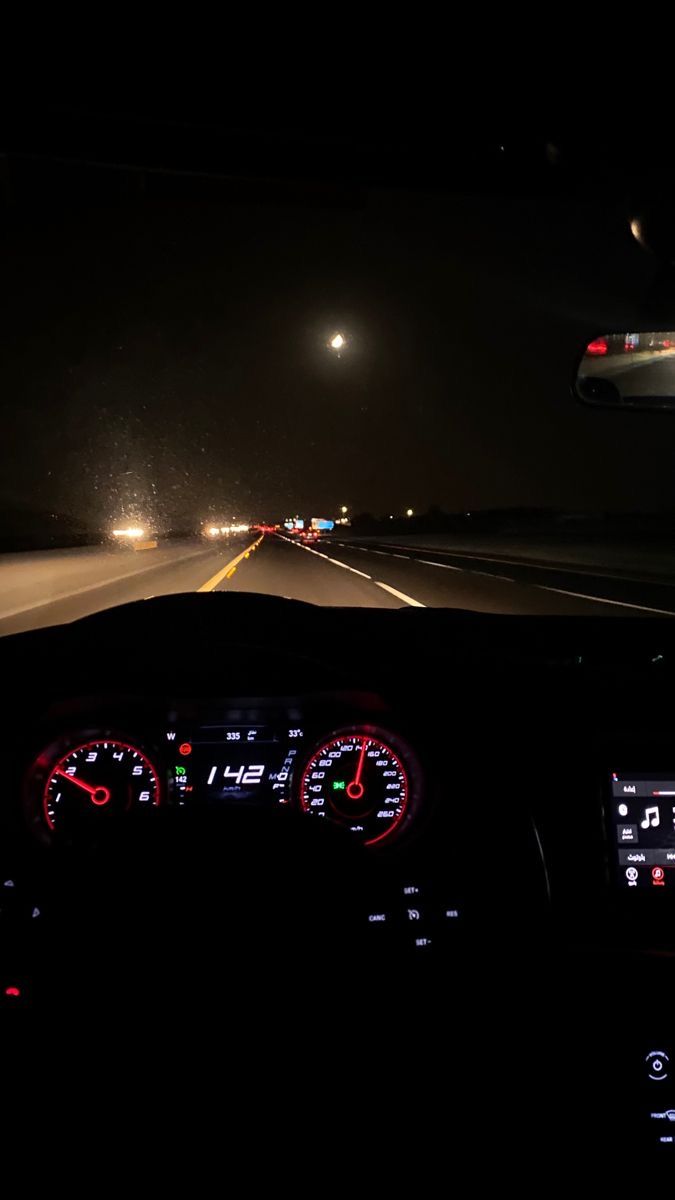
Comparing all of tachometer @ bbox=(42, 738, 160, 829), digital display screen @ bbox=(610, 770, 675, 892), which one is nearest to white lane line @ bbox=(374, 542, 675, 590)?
digital display screen @ bbox=(610, 770, 675, 892)

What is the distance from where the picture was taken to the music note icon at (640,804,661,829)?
10.3 feet

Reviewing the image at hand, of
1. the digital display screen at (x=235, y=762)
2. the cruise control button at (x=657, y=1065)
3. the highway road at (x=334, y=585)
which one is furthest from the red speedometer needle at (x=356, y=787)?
the highway road at (x=334, y=585)

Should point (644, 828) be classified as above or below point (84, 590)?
below

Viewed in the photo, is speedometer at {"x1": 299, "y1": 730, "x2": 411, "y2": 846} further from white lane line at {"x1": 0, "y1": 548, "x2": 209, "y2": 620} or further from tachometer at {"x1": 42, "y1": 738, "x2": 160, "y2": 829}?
white lane line at {"x1": 0, "y1": 548, "x2": 209, "y2": 620}

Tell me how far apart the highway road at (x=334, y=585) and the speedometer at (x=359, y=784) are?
474 inches

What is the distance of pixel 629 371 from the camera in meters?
4.61

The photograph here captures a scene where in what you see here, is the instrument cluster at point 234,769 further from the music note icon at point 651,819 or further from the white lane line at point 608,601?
the white lane line at point 608,601

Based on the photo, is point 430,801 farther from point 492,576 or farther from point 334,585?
point 492,576

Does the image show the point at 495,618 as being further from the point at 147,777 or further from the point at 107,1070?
the point at 107,1070

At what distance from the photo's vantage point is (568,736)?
322 centimetres

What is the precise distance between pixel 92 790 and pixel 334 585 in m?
21.3

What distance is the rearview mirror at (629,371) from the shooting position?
427 cm

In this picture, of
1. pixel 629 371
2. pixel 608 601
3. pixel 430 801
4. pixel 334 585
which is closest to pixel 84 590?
pixel 334 585

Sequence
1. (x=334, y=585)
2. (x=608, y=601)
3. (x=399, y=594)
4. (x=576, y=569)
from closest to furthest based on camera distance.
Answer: (x=608, y=601) < (x=399, y=594) < (x=334, y=585) < (x=576, y=569)
